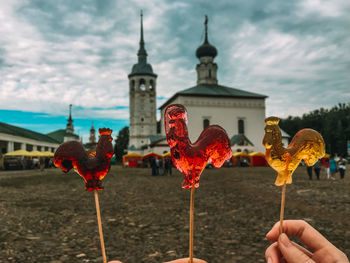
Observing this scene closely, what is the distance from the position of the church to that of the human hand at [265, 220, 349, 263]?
36636 mm

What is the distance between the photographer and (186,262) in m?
1.48

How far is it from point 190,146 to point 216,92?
4631 centimetres

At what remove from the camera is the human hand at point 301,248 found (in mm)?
1396

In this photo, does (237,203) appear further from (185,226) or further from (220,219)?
(185,226)

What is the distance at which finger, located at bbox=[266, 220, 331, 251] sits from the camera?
149 cm

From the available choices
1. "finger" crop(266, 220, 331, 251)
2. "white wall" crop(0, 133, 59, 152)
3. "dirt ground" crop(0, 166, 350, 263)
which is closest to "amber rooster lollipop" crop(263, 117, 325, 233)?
"finger" crop(266, 220, 331, 251)

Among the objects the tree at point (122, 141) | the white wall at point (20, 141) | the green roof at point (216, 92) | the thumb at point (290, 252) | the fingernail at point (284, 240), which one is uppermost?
the green roof at point (216, 92)

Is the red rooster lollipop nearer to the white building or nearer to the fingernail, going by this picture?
the fingernail

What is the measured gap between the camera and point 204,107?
44812 mm

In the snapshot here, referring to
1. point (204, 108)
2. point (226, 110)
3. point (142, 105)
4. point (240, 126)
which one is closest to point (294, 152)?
point (204, 108)

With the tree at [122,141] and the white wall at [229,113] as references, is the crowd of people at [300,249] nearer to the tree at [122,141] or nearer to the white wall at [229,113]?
the white wall at [229,113]

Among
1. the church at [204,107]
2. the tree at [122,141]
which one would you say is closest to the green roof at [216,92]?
the church at [204,107]

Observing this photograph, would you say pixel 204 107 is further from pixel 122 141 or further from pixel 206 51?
pixel 122 141

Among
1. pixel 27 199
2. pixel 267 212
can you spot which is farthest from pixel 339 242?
pixel 27 199
